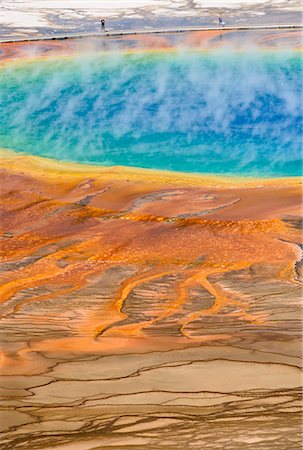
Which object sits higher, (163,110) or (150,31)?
(150,31)

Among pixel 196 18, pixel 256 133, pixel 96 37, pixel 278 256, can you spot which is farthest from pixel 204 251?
pixel 196 18

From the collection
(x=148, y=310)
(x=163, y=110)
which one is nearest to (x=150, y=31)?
(x=163, y=110)

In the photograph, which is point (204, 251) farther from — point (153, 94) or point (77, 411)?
point (153, 94)

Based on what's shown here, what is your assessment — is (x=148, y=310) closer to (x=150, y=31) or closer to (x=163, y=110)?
(x=163, y=110)

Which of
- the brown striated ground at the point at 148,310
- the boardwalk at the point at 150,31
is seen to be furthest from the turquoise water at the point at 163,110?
the boardwalk at the point at 150,31

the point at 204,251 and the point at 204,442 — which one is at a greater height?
the point at 204,442

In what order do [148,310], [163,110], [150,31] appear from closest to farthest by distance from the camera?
[148,310] < [163,110] < [150,31]

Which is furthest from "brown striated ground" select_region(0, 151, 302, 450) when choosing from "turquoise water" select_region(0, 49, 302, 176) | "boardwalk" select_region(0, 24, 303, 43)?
"boardwalk" select_region(0, 24, 303, 43)

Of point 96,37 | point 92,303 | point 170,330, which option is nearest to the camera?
point 170,330
